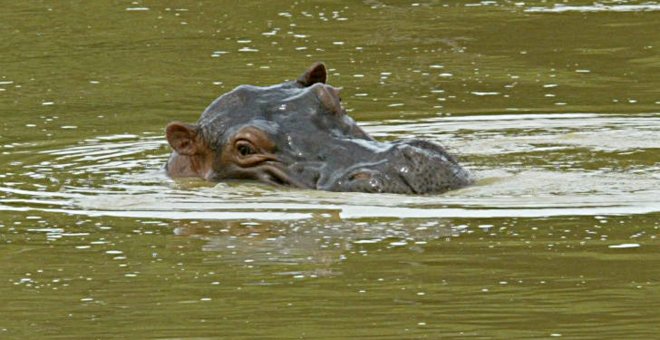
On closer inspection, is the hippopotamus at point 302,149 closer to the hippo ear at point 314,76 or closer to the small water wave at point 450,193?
the hippo ear at point 314,76

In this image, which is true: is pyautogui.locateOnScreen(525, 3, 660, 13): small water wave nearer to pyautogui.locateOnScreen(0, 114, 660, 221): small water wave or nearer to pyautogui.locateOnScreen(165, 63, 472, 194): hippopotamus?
pyautogui.locateOnScreen(0, 114, 660, 221): small water wave

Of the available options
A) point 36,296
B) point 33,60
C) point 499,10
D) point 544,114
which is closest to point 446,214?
point 36,296

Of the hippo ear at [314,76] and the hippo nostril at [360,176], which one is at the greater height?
the hippo ear at [314,76]

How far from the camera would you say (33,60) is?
54.8 feet

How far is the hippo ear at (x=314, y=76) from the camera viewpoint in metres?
11.1

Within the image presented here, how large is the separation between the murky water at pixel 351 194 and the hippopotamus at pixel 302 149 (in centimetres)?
17

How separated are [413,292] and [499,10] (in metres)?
12.2

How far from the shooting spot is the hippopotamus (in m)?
9.81

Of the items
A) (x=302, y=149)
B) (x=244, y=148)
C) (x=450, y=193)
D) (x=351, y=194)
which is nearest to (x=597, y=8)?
(x=244, y=148)

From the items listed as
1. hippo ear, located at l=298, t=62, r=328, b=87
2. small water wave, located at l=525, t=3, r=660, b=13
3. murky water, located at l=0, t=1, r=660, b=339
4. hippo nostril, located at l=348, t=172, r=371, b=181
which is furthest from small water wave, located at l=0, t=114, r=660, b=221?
small water wave, located at l=525, t=3, r=660, b=13

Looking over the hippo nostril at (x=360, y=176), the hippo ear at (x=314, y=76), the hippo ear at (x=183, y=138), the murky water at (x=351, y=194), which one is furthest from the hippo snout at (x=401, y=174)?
the hippo ear at (x=314, y=76)

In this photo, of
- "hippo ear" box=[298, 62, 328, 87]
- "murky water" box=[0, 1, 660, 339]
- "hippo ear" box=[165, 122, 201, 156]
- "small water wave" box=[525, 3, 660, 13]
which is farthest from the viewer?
"small water wave" box=[525, 3, 660, 13]

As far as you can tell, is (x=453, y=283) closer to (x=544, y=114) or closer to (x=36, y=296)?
(x=36, y=296)

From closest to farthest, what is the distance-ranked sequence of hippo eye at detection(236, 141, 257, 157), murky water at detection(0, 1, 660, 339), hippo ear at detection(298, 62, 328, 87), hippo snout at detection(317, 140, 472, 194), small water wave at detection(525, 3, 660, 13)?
murky water at detection(0, 1, 660, 339) < hippo snout at detection(317, 140, 472, 194) < hippo eye at detection(236, 141, 257, 157) < hippo ear at detection(298, 62, 328, 87) < small water wave at detection(525, 3, 660, 13)
